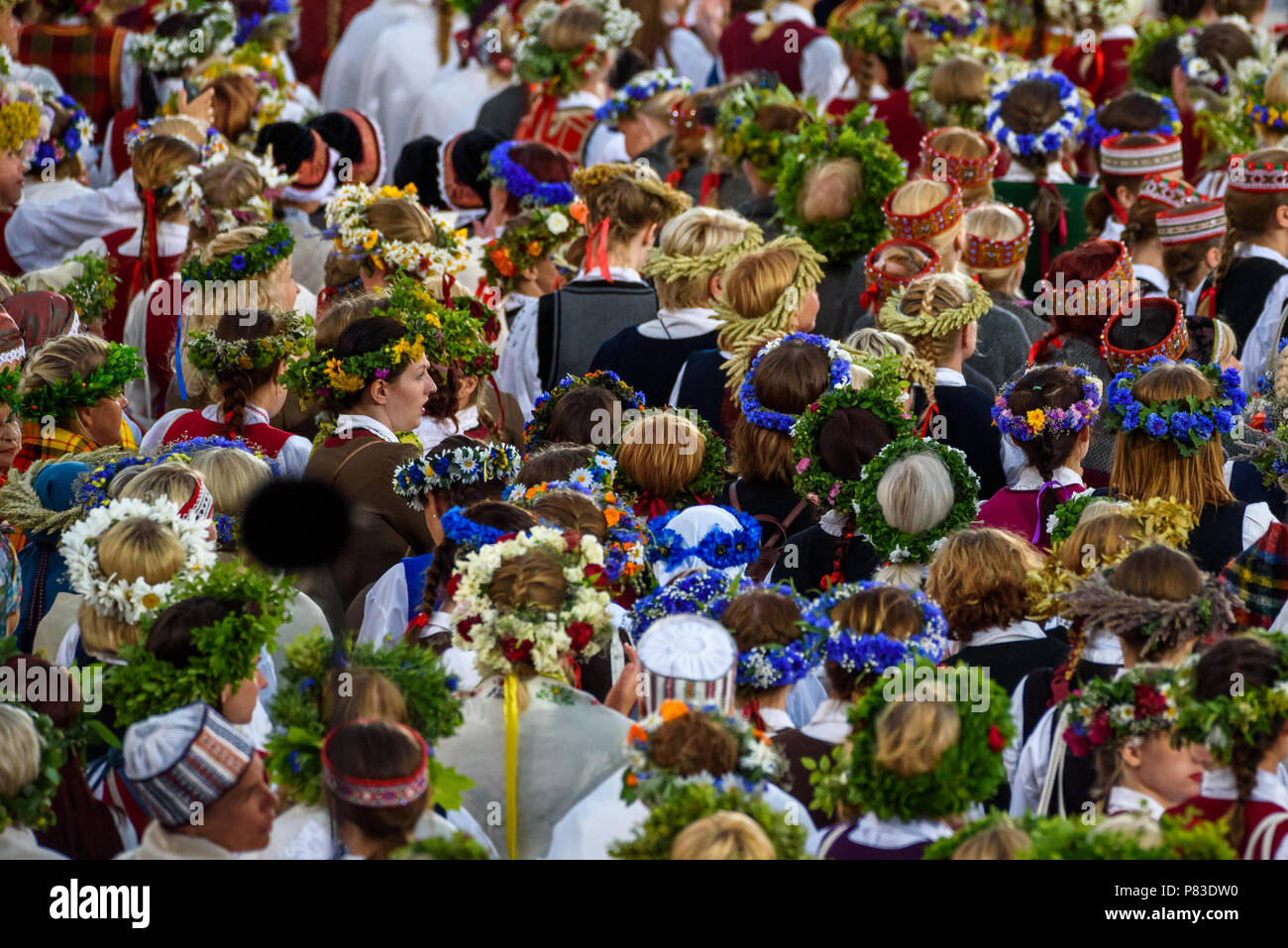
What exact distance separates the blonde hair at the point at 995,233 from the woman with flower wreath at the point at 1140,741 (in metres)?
3.68

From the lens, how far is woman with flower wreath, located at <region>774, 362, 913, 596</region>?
16.7 ft

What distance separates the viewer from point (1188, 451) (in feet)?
16.6

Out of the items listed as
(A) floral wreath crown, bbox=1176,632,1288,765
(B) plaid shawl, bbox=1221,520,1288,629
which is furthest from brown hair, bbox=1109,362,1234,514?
(A) floral wreath crown, bbox=1176,632,1288,765

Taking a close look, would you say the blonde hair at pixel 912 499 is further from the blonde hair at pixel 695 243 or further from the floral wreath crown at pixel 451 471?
the blonde hair at pixel 695 243

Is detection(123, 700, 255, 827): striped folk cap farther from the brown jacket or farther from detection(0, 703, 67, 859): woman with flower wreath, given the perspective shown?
the brown jacket

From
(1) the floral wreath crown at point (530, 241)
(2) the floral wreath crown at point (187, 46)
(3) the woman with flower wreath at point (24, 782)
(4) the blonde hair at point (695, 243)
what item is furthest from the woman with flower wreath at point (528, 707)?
(2) the floral wreath crown at point (187, 46)

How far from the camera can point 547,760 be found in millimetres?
→ 3979

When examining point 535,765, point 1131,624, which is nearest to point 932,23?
point 1131,624

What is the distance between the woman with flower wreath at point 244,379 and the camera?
5883 mm

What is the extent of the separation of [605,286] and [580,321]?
18 cm

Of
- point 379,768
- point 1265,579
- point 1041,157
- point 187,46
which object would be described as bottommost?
point 379,768

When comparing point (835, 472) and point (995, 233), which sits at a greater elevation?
point (995, 233)

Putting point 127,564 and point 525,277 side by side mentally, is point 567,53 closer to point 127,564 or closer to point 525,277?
point 525,277
